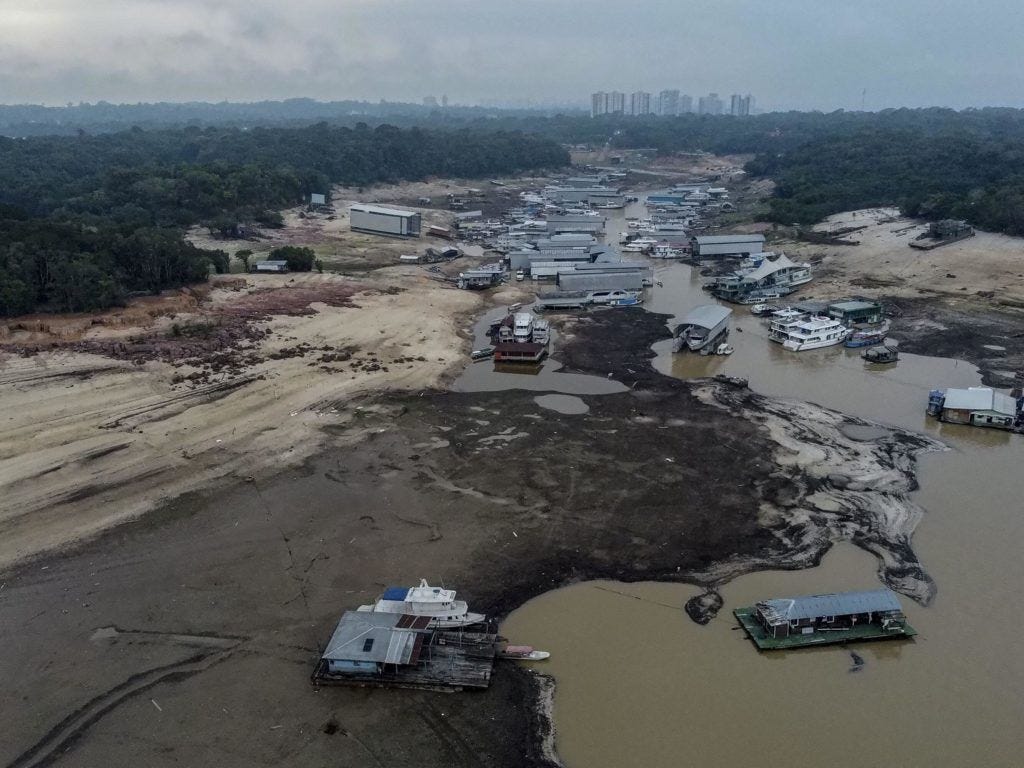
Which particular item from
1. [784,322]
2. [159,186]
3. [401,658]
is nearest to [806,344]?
[784,322]

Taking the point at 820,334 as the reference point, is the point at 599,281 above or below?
above

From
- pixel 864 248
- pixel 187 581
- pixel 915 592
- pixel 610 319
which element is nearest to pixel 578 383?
pixel 610 319

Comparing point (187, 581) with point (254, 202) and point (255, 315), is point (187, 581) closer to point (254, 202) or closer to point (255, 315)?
point (255, 315)

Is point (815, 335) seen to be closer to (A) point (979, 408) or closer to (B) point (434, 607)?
(A) point (979, 408)

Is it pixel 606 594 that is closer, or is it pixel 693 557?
pixel 606 594

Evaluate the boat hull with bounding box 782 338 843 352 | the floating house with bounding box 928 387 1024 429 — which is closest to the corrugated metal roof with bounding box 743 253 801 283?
the boat hull with bounding box 782 338 843 352

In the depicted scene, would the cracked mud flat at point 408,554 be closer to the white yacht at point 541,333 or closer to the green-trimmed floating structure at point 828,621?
the green-trimmed floating structure at point 828,621

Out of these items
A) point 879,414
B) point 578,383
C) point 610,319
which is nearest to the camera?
point 879,414
